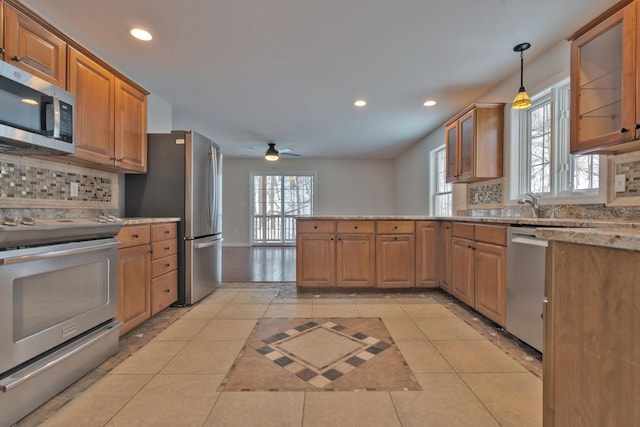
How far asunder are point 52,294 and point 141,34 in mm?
1992

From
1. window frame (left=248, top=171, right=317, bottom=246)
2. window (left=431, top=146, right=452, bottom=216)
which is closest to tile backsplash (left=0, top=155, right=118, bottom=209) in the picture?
window (left=431, top=146, right=452, bottom=216)

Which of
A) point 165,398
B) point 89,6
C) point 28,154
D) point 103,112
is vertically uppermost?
point 89,6

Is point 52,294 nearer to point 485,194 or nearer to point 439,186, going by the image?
point 485,194

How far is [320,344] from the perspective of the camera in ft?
6.77

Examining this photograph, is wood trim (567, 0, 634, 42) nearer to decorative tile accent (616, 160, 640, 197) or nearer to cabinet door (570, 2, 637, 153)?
cabinet door (570, 2, 637, 153)

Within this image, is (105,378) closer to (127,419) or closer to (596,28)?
(127,419)

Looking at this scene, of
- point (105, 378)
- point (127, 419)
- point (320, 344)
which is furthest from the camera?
point (320, 344)

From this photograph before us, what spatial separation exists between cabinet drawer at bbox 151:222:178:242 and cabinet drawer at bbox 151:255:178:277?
19 cm

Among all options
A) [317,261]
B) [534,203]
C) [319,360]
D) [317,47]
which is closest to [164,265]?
[317,261]

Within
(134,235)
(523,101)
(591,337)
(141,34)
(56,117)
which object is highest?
(141,34)

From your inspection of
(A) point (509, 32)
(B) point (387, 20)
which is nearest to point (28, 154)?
(B) point (387, 20)

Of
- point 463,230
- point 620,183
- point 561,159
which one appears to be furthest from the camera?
point 463,230

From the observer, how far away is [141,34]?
7.45ft

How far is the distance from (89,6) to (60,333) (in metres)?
2.11
